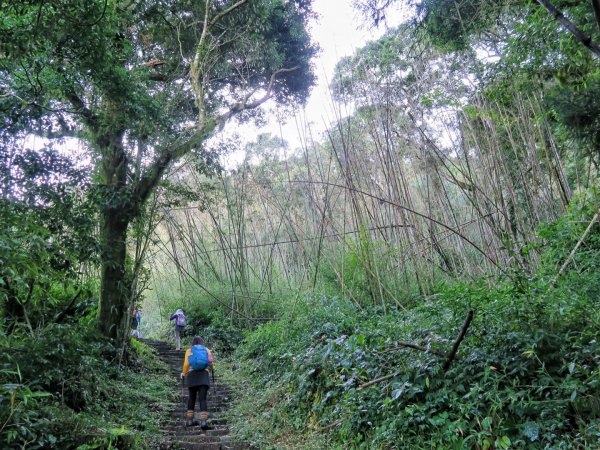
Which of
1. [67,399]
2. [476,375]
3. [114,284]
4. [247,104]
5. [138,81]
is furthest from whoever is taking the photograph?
[247,104]

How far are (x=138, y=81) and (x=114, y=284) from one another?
8.51ft

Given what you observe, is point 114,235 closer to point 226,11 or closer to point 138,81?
point 138,81

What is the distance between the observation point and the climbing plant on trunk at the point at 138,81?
3.23m

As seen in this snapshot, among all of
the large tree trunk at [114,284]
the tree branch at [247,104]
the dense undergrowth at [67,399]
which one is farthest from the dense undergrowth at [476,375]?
the tree branch at [247,104]

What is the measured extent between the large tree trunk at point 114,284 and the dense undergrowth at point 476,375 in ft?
8.53

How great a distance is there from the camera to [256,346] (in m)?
6.95

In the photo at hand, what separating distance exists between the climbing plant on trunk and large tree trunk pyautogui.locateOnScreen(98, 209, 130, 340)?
0.01m

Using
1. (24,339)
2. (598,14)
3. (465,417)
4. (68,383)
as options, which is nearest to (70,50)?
(24,339)

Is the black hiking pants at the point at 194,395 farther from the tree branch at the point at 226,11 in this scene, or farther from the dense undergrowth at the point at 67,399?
the tree branch at the point at 226,11

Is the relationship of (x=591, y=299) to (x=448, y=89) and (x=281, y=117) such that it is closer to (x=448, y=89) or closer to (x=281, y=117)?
(x=448, y=89)

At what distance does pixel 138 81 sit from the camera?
4812 millimetres

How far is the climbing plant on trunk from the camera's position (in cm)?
323

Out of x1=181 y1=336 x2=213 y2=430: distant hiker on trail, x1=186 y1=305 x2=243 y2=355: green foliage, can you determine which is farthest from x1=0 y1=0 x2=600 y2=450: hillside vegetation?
x1=186 y1=305 x2=243 y2=355: green foliage

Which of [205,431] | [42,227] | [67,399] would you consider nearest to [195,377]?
[205,431]
